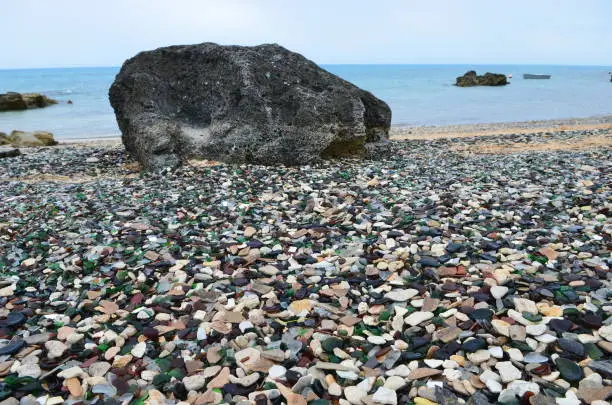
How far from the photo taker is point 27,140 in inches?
826

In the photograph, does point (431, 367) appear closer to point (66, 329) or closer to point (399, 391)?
point (399, 391)

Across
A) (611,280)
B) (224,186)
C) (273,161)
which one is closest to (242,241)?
(224,186)

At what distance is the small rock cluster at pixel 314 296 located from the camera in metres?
3.23

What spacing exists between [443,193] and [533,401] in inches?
194

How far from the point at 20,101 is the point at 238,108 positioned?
142 ft

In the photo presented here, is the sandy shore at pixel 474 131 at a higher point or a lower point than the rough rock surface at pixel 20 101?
lower

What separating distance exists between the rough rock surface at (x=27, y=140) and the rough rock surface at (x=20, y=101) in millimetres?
26052

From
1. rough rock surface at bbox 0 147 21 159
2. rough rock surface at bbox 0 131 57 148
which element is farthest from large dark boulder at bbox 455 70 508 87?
rough rock surface at bbox 0 147 21 159

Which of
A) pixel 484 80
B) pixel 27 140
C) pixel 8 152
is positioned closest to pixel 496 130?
pixel 8 152

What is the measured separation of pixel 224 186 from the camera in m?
8.59

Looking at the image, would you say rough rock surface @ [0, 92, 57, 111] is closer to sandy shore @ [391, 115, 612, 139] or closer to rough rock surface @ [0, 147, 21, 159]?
rough rock surface @ [0, 147, 21, 159]

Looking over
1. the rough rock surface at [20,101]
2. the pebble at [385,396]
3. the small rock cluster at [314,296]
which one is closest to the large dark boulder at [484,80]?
the rough rock surface at [20,101]

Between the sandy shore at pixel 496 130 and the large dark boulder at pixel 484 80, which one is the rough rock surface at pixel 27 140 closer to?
the sandy shore at pixel 496 130

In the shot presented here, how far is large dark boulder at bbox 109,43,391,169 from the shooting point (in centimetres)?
1078
